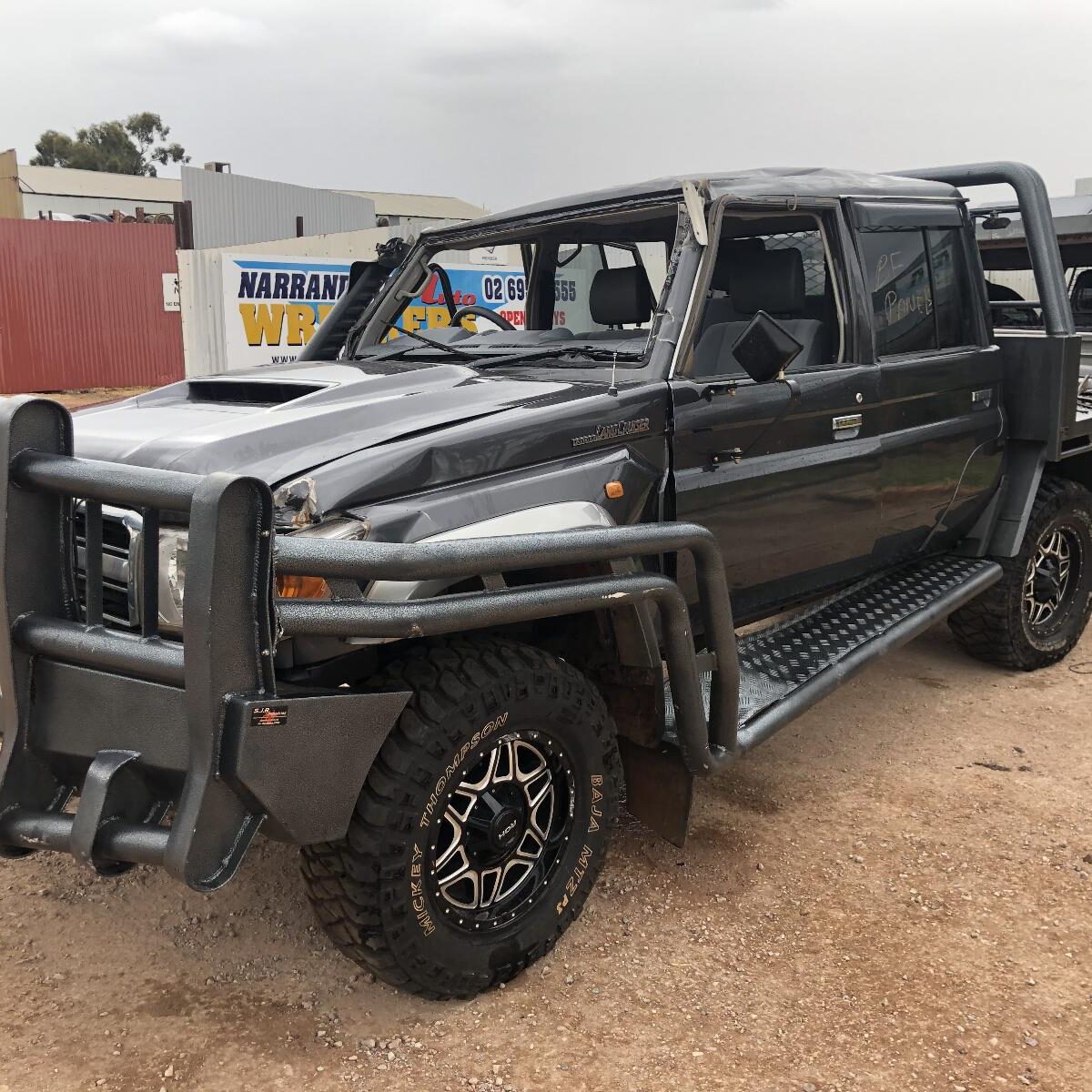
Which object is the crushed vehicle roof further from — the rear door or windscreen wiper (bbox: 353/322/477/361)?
windscreen wiper (bbox: 353/322/477/361)

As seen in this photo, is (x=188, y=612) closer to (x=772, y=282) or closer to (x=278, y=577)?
(x=278, y=577)

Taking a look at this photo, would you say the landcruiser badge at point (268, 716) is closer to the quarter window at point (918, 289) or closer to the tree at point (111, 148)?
the quarter window at point (918, 289)

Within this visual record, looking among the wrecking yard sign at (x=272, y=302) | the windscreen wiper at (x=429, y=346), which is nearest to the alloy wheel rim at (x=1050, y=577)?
the windscreen wiper at (x=429, y=346)

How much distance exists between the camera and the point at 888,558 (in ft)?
14.7

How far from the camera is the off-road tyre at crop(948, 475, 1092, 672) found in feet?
16.7

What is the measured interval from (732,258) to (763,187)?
323 mm

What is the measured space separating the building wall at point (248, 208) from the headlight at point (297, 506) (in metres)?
21.7

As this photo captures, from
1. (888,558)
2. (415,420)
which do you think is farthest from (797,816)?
(415,420)

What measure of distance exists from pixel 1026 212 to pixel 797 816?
298 cm

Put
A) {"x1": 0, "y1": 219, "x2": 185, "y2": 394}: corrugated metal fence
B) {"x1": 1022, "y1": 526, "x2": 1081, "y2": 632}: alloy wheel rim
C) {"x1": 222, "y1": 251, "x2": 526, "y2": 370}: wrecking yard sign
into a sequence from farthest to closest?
{"x1": 0, "y1": 219, "x2": 185, "y2": 394}: corrugated metal fence, {"x1": 222, "y1": 251, "x2": 526, "y2": 370}: wrecking yard sign, {"x1": 1022, "y1": 526, "x2": 1081, "y2": 632}: alloy wheel rim

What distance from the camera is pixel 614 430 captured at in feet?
10.3

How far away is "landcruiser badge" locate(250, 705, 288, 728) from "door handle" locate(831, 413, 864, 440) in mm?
2370

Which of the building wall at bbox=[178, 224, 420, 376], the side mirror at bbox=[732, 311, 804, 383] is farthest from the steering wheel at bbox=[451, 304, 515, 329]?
the building wall at bbox=[178, 224, 420, 376]

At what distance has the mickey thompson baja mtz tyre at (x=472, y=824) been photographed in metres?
2.51
